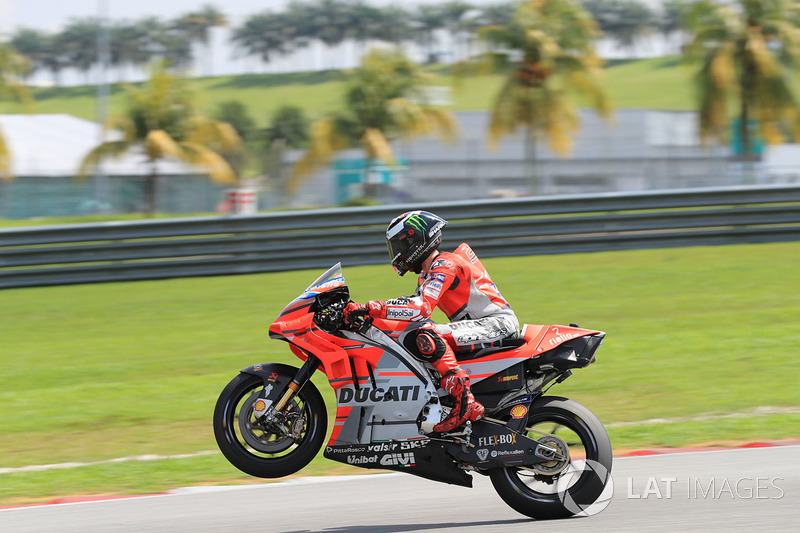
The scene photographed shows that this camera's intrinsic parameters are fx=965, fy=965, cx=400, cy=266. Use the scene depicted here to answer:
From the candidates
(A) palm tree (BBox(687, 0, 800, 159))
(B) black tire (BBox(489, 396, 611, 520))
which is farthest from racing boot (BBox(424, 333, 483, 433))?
(A) palm tree (BBox(687, 0, 800, 159))

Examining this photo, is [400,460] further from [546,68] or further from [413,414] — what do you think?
[546,68]

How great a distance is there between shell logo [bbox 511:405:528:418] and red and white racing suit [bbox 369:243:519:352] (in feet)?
1.43

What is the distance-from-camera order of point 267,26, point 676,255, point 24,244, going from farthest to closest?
point 267,26
point 676,255
point 24,244

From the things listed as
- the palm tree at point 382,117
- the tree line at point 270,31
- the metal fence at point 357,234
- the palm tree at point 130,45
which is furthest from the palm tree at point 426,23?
the metal fence at point 357,234

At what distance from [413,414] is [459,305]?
78 cm

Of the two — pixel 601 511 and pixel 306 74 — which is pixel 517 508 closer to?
pixel 601 511

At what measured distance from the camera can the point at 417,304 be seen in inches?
236

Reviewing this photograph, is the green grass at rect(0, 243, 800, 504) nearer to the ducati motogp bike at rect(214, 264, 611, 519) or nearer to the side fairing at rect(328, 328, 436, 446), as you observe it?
the ducati motogp bike at rect(214, 264, 611, 519)

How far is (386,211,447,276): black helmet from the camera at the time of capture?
20.1 ft

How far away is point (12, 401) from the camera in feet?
32.5

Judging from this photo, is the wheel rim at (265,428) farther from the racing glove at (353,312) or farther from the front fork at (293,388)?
the racing glove at (353,312)

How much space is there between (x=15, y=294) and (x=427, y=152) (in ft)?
118

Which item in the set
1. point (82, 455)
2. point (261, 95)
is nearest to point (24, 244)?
point (82, 455)

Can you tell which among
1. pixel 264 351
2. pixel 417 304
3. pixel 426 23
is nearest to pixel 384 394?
pixel 417 304
